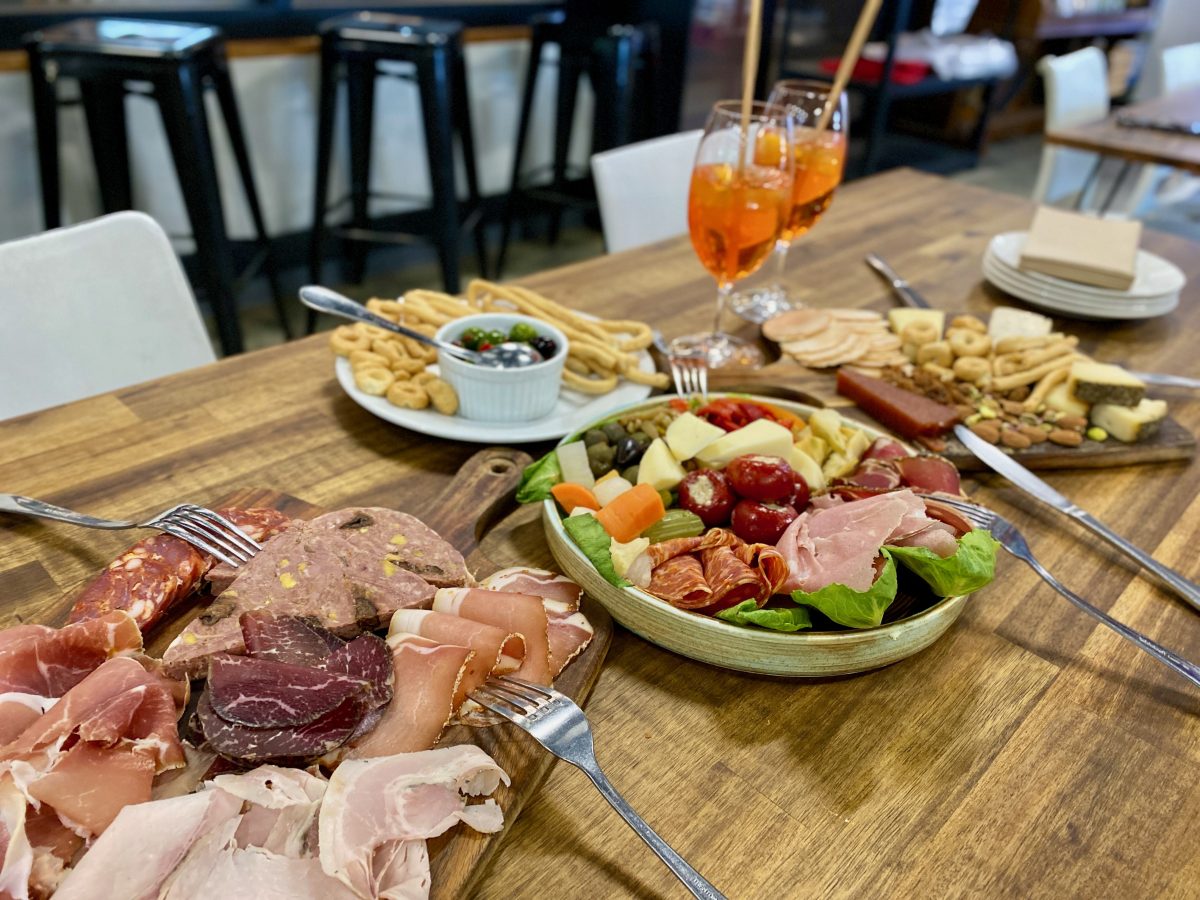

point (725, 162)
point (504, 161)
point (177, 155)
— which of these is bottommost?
point (504, 161)

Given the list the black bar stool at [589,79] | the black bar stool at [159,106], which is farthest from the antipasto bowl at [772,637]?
the black bar stool at [589,79]

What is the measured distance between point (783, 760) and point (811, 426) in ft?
1.52

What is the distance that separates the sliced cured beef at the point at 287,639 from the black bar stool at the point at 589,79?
10.9 ft

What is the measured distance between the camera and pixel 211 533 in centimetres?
86

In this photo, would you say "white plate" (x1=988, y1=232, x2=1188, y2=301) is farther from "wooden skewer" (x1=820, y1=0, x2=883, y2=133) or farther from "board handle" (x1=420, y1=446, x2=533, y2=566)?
"board handle" (x1=420, y1=446, x2=533, y2=566)

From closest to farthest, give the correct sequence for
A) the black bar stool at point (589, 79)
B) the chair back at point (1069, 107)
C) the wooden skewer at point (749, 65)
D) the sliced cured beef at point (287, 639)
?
the sliced cured beef at point (287, 639)
the wooden skewer at point (749, 65)
the chair back at point (1069, 107)
the black bar stool at point (589, 79)

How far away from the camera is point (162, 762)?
64cm

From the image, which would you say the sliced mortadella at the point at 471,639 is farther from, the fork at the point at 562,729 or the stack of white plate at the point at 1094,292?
the stack of white plate at the point at 1094,292

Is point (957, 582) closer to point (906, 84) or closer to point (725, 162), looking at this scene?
point (725, 162)

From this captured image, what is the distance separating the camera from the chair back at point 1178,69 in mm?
3873

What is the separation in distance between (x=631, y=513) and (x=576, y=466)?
0.12 meters

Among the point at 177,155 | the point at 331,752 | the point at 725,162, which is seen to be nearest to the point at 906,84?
the point at 177,155

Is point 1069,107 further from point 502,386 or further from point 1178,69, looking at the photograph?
point 502,386

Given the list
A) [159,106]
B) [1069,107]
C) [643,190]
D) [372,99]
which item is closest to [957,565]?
[643,190]
